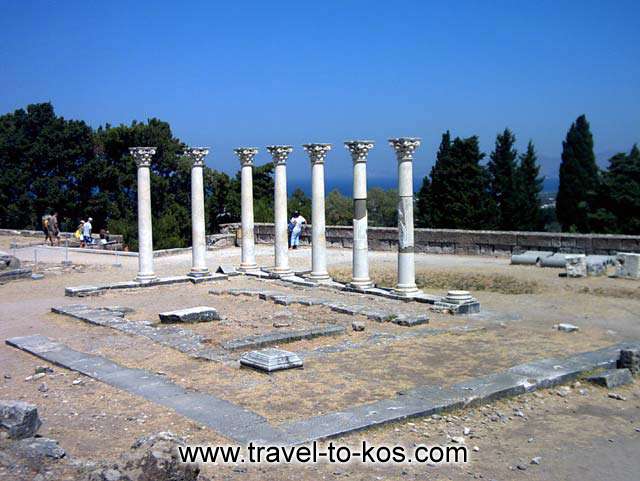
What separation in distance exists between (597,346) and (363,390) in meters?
5.48

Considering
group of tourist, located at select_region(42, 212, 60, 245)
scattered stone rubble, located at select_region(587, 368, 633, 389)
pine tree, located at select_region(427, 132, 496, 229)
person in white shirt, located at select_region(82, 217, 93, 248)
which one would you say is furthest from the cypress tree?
scattered stone rubble, located at select_region(587, 368, 633, 389)

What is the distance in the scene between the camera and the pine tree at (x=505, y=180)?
43.4 m

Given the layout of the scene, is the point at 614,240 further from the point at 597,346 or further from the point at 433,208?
the point at 433,208

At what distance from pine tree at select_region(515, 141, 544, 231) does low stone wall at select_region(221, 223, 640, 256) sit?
15.8 metres

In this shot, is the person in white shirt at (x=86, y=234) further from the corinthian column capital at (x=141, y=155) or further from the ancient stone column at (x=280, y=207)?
the ancient stone column at (x=280, y=207)

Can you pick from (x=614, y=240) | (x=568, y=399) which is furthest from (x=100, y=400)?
(x=614, y=240)

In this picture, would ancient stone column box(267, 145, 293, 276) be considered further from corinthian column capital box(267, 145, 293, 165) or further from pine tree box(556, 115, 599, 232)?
pine tree box(556, 115, 599, 232)

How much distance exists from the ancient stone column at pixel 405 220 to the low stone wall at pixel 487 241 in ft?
28.8

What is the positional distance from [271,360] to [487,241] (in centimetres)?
1714

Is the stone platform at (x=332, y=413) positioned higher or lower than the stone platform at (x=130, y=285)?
lower

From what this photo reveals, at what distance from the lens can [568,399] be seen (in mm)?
10859

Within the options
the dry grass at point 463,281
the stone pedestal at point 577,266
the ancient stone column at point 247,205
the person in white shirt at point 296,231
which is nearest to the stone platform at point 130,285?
the ancient stone column at point 247,205

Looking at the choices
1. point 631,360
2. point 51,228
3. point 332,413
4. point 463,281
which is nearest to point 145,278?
point 463,281

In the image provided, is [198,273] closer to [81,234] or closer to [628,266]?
[628,266]
